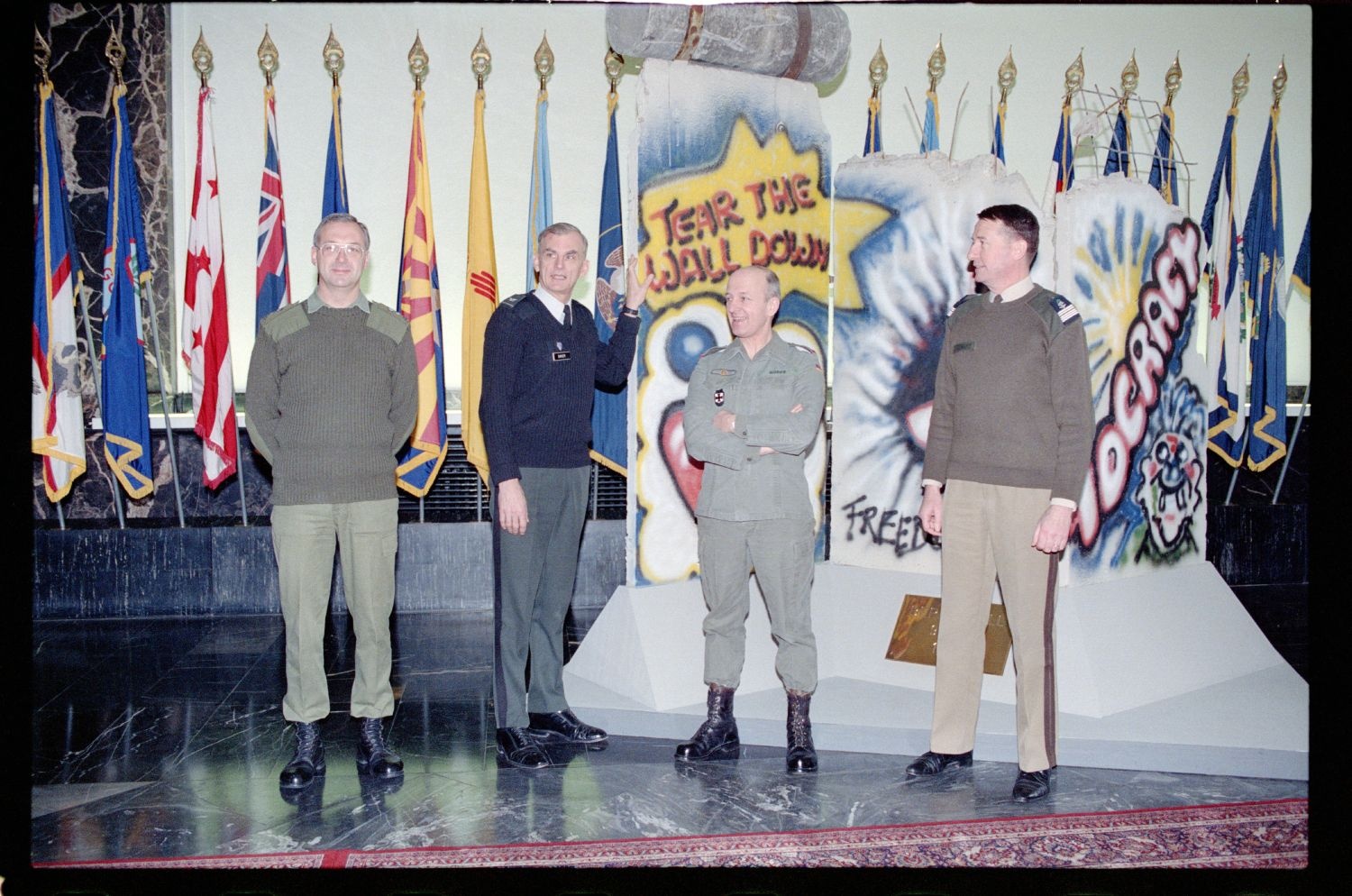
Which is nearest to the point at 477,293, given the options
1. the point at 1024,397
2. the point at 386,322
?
the point at 386,322

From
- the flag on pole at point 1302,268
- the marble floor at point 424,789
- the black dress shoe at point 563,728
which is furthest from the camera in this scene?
the flag on pole at point 1302,268

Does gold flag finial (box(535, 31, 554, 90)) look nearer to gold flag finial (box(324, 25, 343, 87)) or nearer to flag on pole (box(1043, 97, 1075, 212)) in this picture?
gold flag finial (box(324, 25, 343, 87))

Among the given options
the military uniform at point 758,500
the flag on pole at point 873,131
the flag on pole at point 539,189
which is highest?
the flag on pole at point 873,131

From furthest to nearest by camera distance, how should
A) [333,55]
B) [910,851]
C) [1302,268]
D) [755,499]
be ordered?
[1302,268] < [333,55] < [755,499] < [910,851]

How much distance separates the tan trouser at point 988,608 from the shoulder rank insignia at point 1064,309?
488 millimetres

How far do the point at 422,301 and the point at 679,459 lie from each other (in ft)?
5.81

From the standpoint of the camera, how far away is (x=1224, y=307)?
5484 millimetres

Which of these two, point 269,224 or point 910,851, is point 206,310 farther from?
Result: point 910,851

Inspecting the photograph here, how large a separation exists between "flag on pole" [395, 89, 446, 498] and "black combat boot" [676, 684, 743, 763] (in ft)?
7.38

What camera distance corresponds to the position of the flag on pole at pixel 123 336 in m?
5.03

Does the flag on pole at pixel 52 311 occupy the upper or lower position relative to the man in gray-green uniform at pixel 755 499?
upper

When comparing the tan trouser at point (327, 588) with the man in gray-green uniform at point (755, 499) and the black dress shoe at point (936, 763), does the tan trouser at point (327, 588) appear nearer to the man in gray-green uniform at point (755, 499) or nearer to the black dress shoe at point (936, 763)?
the man in gray-green uniform at point (755, 499)

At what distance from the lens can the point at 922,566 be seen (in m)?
3.76

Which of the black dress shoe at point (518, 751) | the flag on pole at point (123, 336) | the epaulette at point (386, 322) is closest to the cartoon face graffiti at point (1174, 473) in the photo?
the black dress shoe at point (518, 751)
